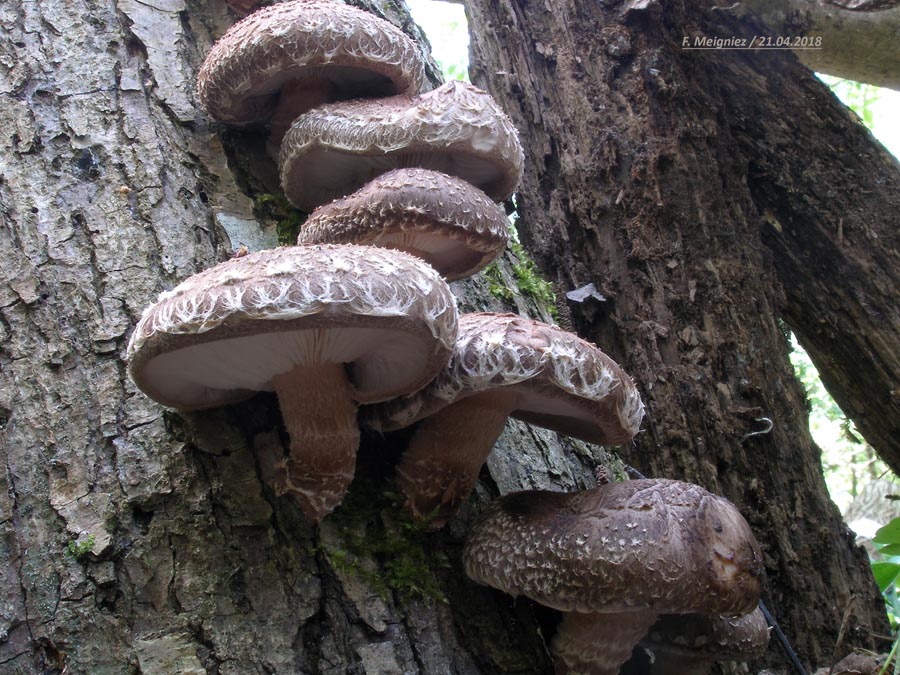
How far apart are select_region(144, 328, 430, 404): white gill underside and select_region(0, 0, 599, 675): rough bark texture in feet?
0.60

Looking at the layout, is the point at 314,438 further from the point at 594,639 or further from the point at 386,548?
the point at 594,639

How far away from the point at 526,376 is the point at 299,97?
1.72m

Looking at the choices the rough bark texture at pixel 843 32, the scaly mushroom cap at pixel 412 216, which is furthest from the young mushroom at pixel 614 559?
the rough bark texture at pixel 843 32

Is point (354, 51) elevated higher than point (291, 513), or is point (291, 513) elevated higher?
point (354, 51)

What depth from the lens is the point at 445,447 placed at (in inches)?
92.0

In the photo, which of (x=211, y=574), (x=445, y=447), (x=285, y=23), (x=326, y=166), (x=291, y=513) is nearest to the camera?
(x=211, y=574)

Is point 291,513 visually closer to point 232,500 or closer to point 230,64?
point 232,500

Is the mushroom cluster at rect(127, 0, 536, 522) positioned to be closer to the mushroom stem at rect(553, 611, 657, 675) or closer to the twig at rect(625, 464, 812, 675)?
the mushroom stem at rect(553, 611, 657, 675)

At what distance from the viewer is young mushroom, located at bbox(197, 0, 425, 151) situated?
103 inches

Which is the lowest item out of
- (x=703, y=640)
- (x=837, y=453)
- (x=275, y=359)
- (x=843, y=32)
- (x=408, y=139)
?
(x=837, y=453)

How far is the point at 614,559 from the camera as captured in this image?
1959mm

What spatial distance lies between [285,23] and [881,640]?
358cm

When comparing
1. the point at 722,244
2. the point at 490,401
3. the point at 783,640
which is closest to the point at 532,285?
the point at 722,244

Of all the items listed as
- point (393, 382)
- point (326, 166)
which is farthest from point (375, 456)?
point (326, 166)
